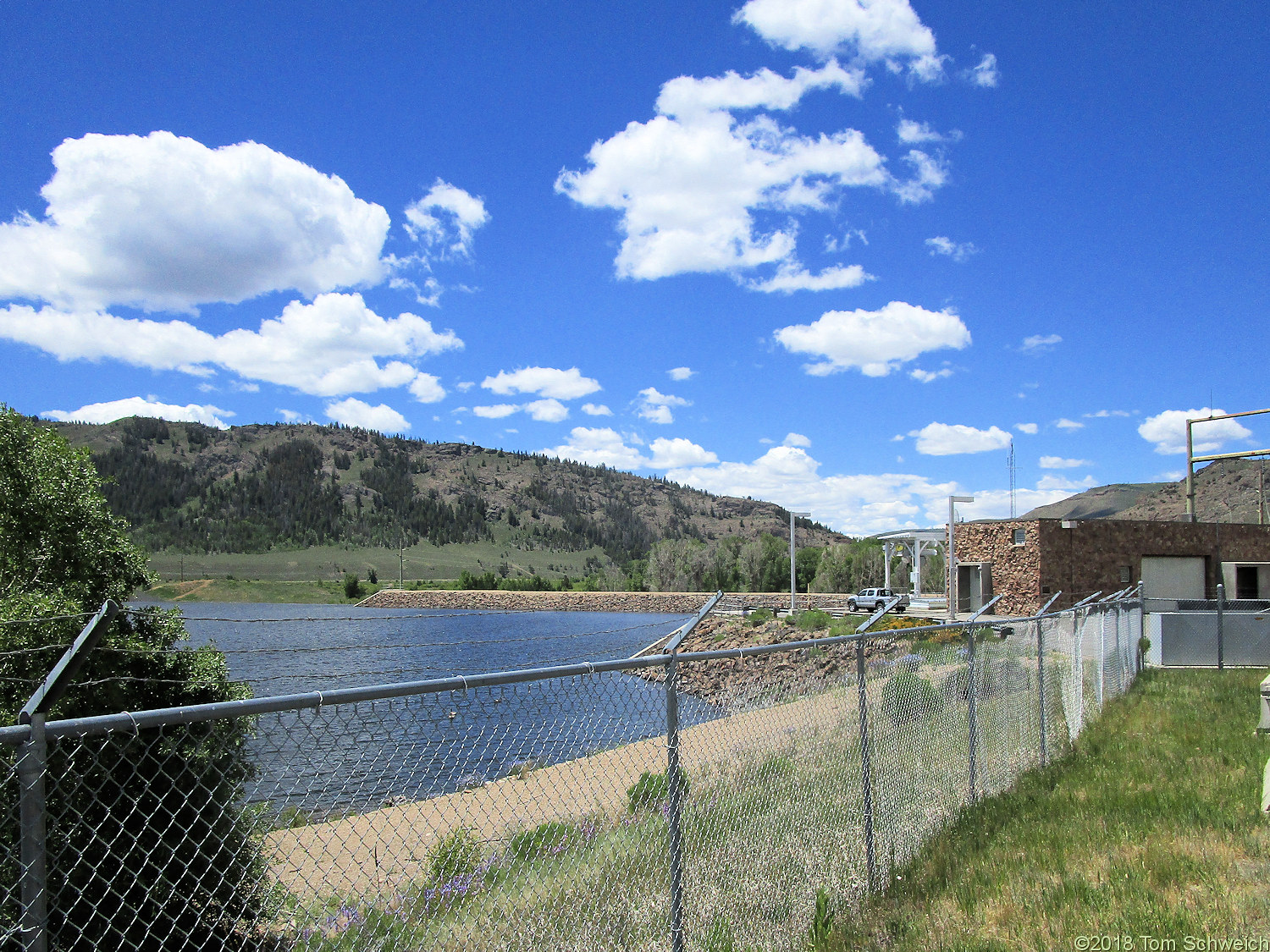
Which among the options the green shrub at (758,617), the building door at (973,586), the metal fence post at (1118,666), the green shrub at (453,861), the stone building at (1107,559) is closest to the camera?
the green shrub at (453,861)

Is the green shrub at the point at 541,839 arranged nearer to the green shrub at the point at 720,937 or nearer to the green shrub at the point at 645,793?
the green shrub at the point at 645,793

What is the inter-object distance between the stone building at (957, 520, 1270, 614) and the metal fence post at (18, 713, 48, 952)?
36196 mm

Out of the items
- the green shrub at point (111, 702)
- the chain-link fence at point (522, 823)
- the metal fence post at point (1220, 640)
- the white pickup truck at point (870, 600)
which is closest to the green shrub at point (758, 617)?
the white pickup truck at point (870, 600)

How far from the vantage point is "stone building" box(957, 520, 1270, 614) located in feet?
115

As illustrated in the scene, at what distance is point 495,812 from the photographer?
8.95 metres

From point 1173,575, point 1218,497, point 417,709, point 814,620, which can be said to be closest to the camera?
point 417,709

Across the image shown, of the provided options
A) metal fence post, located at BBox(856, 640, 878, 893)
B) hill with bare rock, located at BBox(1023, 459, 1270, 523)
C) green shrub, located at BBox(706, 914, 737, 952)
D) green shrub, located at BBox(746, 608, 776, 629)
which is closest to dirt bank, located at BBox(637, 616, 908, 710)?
green shrub, located at BBox(746, 608, 776, 629)

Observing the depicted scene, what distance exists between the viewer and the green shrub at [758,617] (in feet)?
Answer: 161

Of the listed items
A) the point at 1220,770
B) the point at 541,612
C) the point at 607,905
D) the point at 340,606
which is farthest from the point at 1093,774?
the point at 340,606

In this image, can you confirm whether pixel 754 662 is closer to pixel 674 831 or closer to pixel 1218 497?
pixel 674 831

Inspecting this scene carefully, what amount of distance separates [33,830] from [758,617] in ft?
163

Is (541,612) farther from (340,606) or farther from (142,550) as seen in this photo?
(142,550)

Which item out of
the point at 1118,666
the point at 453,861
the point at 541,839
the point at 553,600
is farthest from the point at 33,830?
the point at 553,600

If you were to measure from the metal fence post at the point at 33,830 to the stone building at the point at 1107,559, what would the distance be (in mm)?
36196
